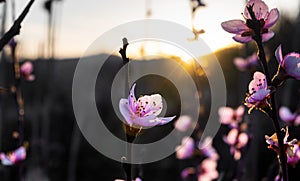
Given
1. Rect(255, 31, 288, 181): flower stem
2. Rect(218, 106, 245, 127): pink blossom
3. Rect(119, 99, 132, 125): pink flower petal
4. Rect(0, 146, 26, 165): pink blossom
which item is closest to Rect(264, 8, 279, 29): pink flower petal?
Rect(255, 31, 288, 181): flower stem

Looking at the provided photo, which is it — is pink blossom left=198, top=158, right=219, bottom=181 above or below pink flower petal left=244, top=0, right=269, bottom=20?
below

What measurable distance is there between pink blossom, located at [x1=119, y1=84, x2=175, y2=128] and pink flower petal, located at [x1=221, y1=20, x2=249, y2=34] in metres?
0.13

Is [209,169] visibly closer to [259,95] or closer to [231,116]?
[231,116]

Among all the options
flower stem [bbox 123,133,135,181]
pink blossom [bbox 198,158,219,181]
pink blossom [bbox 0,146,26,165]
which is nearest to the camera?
flower stem [bbox 123,133,135,181]

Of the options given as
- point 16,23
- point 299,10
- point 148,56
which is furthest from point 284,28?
point 16,23

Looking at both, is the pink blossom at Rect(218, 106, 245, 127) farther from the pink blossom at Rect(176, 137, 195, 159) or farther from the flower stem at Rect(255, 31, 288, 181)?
the flower stem at Rect(255, 31, 288, 181)

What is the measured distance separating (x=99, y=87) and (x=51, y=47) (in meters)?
3.18

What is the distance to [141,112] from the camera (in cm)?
60

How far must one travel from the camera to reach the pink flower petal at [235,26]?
641mm

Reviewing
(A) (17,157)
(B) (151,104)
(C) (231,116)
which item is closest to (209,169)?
(C) (231,116)

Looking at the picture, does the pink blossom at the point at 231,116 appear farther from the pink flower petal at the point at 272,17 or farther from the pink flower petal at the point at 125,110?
the pink flower petal at the point at 125,110

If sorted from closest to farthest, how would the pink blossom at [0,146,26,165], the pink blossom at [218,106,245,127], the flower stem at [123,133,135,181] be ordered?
the flower stem at [123,133,135,181] → the pink blossom at [0,146,26,165] → the pink blossom at [218,106,245,127]

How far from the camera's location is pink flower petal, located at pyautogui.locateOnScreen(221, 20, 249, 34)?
64cm

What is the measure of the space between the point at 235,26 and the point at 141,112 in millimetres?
172
